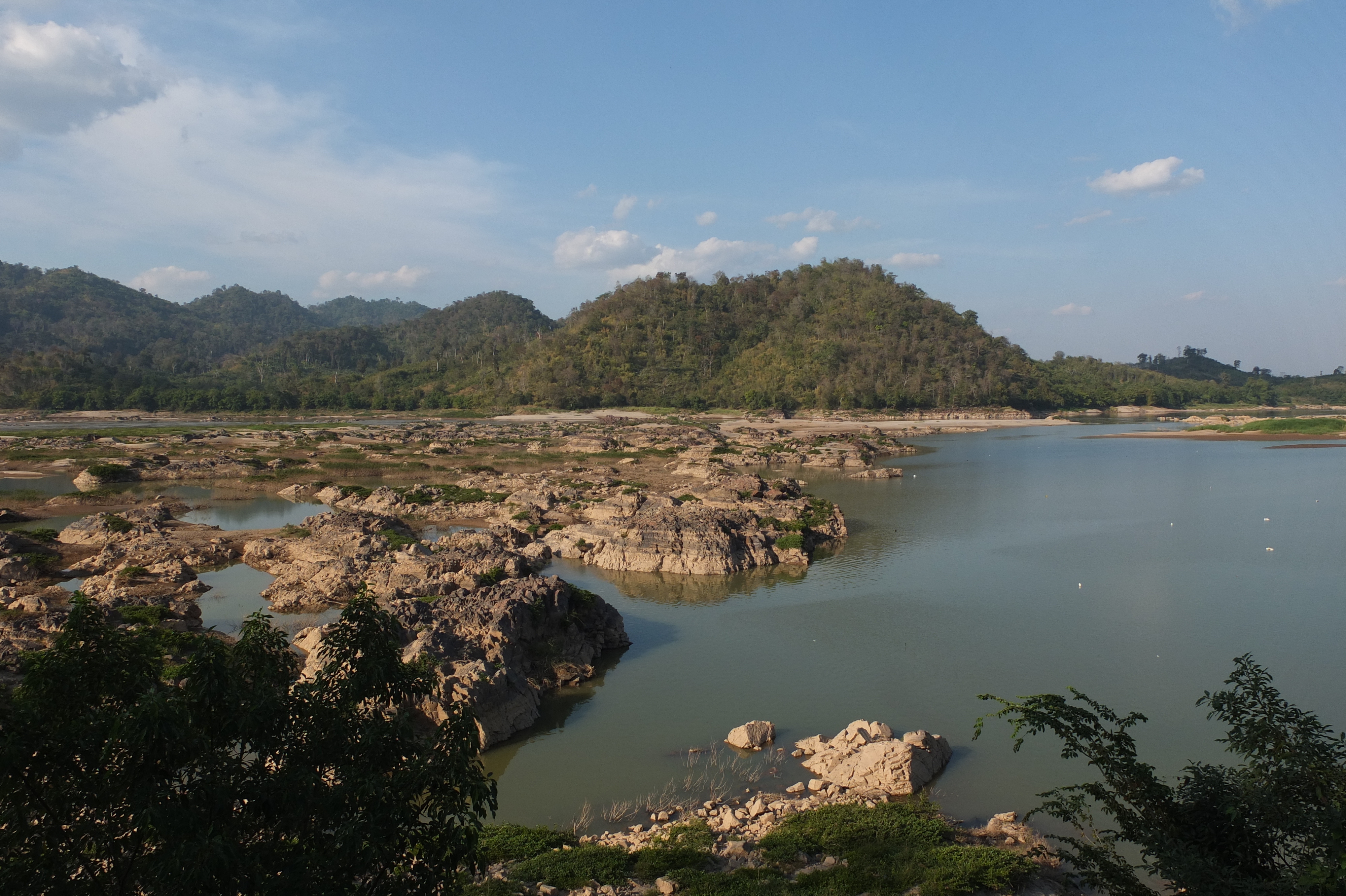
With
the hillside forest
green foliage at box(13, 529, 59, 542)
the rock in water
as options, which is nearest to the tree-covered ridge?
the hillside forest

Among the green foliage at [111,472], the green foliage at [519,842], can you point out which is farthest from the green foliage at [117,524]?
the green foliage at [519,842]

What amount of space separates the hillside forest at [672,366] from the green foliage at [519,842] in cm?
10895

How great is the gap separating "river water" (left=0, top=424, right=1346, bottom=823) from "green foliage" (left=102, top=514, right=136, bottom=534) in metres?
5.01

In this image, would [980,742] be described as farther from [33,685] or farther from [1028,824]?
[33,685]

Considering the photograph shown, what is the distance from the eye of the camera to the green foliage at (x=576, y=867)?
32.7 feet

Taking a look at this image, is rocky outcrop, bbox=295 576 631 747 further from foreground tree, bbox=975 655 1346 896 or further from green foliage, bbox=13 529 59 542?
green foliage, bbox=13 529 59 542

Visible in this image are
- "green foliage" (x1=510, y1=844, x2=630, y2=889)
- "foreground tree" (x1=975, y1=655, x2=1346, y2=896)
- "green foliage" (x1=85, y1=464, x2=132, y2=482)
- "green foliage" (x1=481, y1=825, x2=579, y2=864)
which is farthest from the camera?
"green foliage" (x1=85, y1=464, x2=132, y2=482)

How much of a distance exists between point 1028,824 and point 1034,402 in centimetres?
12982

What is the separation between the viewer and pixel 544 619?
1927 centimetres

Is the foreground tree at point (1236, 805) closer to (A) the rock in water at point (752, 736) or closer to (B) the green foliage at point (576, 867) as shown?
(B) the green foliage at point (576, 867)

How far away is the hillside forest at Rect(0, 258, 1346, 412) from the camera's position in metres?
121

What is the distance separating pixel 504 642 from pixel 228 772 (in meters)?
11.8

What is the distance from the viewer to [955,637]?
71.5 feet

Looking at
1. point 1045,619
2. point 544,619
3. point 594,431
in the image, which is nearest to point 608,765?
point 544,619
